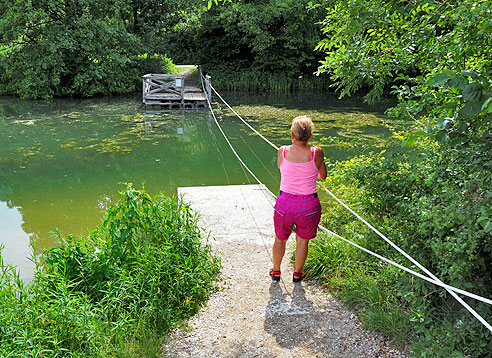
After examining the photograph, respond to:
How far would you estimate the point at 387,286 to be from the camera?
127 inches

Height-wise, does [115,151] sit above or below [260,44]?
below

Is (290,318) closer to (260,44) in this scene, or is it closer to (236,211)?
(236,211)

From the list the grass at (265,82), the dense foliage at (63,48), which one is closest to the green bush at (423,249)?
the dense foliage at (63,48)

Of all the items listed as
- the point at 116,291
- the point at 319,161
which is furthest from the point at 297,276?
the point at 116,291

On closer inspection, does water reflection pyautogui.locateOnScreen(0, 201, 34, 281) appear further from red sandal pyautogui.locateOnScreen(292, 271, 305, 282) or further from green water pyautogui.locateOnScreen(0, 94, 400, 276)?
red sandal pyautogui.locateOnScreen(292, 271, 305, 282)

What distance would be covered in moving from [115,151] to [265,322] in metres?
8.24

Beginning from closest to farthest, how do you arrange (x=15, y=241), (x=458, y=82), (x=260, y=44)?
1. (x=458, y=82)
2. (x=15, y=241)
3. (x=260, y=44)

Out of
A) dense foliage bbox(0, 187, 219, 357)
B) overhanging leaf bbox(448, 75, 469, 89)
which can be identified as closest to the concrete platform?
dense foliage bbox(0, 187, 219, 357)

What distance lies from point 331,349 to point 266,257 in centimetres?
144

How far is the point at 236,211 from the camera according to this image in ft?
17.4

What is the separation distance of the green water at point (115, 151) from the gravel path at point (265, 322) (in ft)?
4.17

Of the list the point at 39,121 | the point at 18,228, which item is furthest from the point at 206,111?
the point at 18,228

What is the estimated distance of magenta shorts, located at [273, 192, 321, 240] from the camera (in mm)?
3297

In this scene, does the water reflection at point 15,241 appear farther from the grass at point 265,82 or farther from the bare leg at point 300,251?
the grass at point 265,82
